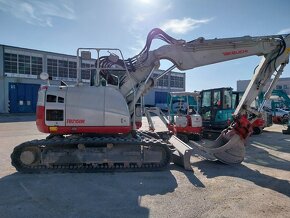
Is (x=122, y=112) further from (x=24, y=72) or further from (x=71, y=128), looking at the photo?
(x=24, y=72)

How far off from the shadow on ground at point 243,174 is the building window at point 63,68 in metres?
32.7

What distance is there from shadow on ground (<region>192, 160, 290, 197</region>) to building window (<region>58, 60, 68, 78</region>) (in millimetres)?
32686

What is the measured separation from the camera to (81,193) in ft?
Result: 20.2

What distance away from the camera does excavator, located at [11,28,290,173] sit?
309 inches

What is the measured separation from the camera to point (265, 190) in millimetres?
6449

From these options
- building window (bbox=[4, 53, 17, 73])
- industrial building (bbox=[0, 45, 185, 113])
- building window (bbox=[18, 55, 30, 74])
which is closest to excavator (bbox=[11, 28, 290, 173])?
industrial building (bbox=[0, 45, 185, 113])

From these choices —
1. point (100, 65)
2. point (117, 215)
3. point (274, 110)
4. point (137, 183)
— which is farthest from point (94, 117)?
point (274, 110)

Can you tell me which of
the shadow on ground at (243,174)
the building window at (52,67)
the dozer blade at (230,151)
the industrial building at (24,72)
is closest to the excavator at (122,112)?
the dozer blade at (230,151)

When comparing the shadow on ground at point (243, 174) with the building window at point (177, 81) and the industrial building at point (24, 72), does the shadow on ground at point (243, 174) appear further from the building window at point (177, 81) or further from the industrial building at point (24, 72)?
the building window at point (177, 81)

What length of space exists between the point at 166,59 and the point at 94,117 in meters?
2.89

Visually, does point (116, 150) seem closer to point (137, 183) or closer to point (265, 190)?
point (137, 183)

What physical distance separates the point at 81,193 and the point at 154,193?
150cm

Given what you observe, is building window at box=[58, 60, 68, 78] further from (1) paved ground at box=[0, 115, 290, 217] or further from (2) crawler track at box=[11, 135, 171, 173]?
(2) crawler track at box=[11, 135, 171, 173]

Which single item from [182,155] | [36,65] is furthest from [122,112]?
[36,65]
